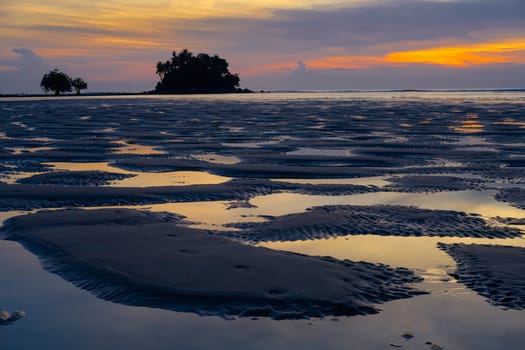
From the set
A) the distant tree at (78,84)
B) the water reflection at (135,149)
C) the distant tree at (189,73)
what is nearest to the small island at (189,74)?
the distant tree at (189,73)

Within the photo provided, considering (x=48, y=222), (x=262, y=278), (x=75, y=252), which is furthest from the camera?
(x=48, y=222)

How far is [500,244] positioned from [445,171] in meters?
5.56

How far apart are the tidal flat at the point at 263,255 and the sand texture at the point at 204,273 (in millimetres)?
21

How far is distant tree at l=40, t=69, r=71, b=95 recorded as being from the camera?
120 m

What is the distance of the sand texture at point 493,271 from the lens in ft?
15.5

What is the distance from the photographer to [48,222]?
23.8ft

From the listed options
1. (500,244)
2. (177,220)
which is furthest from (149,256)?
(500,244)

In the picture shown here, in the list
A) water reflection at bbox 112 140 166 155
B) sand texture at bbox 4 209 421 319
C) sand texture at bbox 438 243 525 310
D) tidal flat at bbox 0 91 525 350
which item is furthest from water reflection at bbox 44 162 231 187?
sand texture at bbox 438 243 525 310

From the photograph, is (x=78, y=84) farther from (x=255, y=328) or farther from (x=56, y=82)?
(x=255, y=328)

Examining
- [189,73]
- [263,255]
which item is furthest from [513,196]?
[189,73]

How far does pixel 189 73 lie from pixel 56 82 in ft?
139

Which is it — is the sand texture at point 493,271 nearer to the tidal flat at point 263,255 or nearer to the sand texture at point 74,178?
the tidal flat at point 263,255

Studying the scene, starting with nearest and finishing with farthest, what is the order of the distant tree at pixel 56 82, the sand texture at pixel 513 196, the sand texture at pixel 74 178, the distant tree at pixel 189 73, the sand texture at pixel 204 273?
the sand texture at pixel 204 273 < the sand texture at pixel 513 196 < the sand texture at pixel 74 178 < the distant tree at pixel 56 82 < the distant tree at pixel 189 73

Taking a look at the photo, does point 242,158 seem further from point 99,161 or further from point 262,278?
point 262,278
